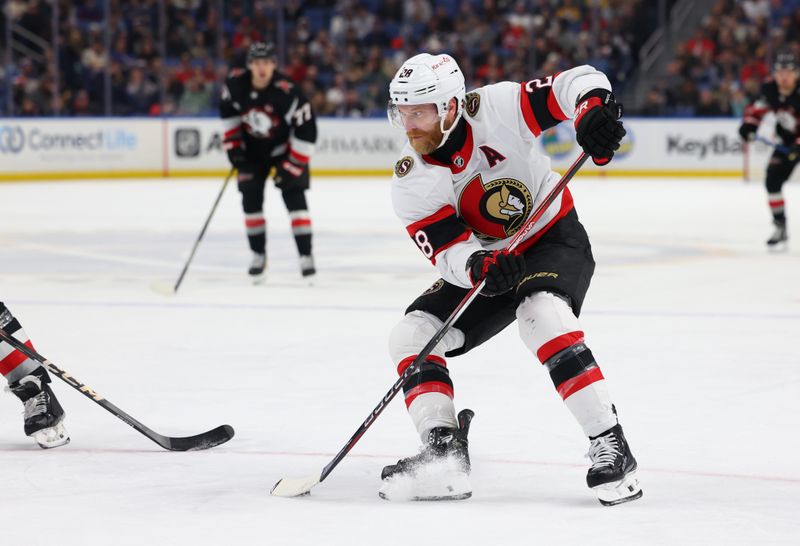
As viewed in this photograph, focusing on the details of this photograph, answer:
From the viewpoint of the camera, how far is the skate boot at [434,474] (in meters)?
2.86

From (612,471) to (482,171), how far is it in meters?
0.78

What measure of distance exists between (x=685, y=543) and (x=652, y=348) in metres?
2.45

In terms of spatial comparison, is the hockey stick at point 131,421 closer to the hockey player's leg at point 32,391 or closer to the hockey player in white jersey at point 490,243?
the hockey player's leg at point 32,391

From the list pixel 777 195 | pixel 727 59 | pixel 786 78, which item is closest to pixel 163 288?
pixel 777 195

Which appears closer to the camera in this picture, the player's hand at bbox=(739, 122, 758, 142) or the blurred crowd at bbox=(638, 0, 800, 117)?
the player's hand at bbox=(739, 122, 758, 142)

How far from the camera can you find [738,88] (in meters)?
16.2

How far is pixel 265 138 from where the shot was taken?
698 centimetres

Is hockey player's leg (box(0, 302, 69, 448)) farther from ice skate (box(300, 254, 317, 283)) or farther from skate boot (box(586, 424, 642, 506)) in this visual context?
ice skate (box(300, 254, 317, 283))

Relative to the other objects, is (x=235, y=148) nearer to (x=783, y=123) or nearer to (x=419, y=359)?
(x=783, y=123)

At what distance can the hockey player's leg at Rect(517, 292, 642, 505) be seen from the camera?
2760 millimetres

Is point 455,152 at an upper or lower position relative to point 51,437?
upper

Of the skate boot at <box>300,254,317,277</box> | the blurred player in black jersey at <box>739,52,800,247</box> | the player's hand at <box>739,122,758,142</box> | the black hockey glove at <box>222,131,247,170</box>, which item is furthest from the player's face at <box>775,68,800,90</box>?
the black hockey glove at <box>222,131,247,170</box>

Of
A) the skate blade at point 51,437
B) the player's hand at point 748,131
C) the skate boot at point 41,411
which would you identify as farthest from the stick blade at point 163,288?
the player's hand at point 748,131

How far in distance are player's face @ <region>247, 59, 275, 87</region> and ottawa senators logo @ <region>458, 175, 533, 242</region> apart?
12.8ft
